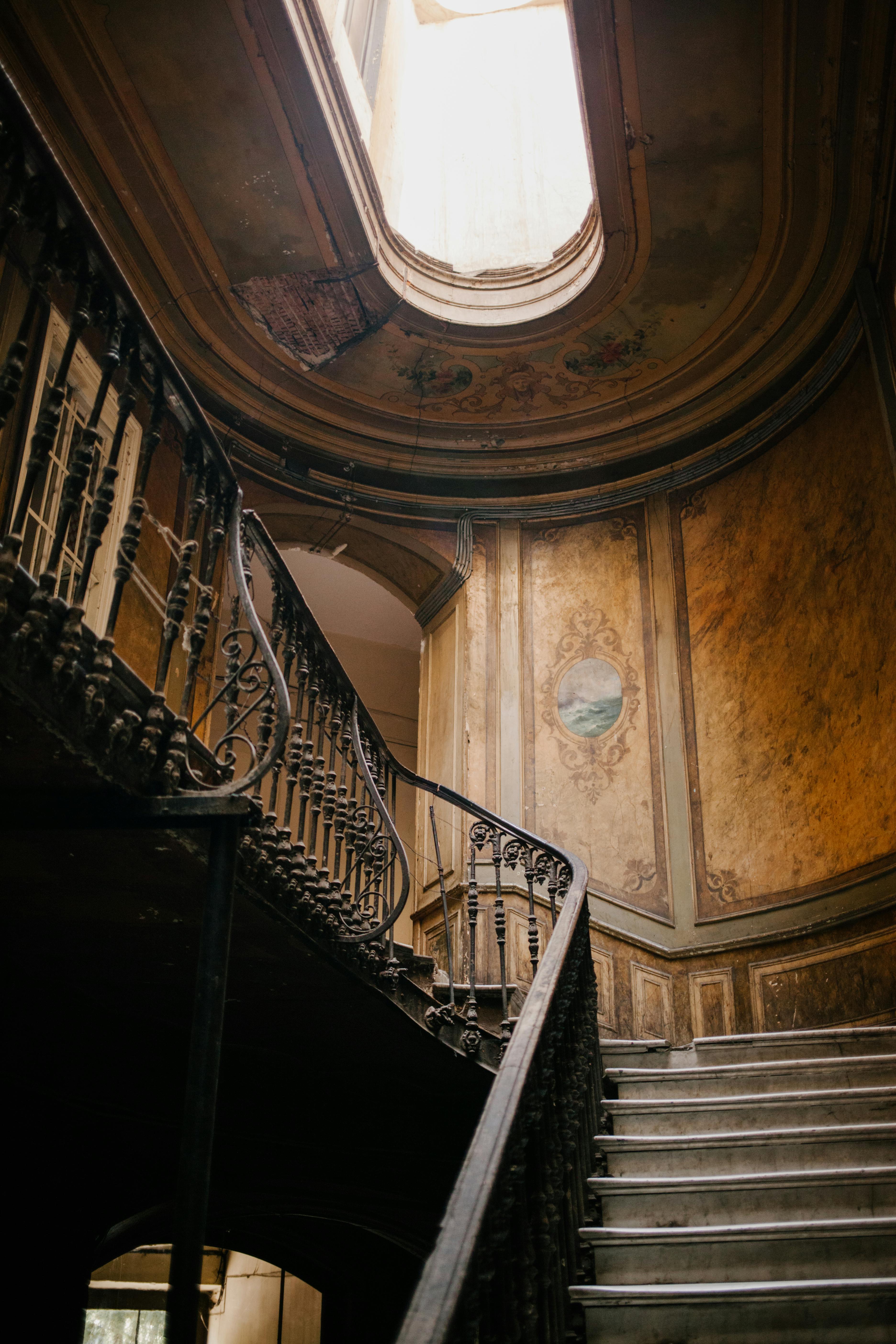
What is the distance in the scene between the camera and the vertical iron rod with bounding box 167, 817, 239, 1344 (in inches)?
102

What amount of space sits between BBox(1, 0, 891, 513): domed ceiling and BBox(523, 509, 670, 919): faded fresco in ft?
1.87

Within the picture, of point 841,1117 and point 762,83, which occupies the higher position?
point 762,83

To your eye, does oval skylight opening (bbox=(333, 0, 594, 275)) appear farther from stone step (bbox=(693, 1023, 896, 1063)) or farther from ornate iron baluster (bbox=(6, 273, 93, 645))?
ornate iron baluster (bbox=(6, 273, 93, 645))

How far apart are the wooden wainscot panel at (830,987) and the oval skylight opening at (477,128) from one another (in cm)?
597

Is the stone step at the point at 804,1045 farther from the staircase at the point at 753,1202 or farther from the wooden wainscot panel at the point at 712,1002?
the wooden wainscot panel at the point at 712,1002

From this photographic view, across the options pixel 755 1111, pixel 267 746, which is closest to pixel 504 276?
pixel 267 746

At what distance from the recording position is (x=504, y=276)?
8.63 m

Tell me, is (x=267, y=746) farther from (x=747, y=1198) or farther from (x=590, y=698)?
(x=590, y=698)

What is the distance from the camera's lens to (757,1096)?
4.07 meters

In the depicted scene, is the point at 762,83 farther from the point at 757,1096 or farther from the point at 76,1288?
the point at 76,1288


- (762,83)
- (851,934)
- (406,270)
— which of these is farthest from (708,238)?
(851,934)

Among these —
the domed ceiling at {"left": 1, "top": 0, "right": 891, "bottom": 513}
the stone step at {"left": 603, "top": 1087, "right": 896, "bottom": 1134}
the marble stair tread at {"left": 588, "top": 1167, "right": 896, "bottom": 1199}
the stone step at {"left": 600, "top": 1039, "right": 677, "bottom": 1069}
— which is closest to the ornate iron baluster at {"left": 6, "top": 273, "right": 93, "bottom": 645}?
the marble stair tread at {"left": 588, "top": 1167, "right": 896, "bottom": 1199}

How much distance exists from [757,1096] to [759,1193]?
2.19ft

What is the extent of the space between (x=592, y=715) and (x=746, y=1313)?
5.76 meters
